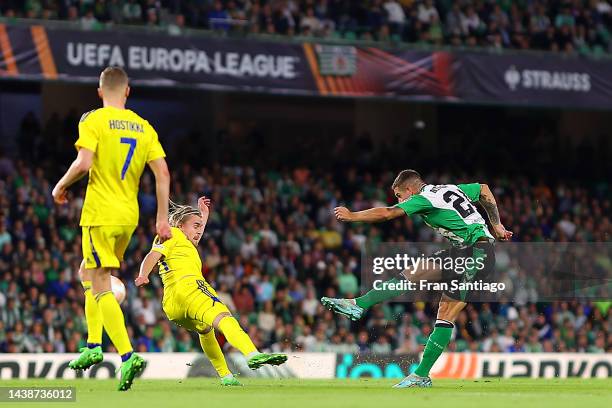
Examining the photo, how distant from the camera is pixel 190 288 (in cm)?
1184

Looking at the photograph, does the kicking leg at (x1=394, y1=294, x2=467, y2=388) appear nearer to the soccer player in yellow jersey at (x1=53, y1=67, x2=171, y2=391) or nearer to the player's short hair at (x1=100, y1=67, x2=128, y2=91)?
the soccer player in yellow jersey at (x1=53, y1=67, x2=171, y2=391)

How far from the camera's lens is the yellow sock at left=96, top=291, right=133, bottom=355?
9703mm

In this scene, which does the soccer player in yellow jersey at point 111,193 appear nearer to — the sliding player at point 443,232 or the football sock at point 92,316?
the football sock at point 92,316

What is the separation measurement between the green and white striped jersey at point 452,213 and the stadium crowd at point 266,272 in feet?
29.3

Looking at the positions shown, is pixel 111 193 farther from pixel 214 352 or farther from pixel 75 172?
pixel 214 352

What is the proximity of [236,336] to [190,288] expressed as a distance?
755 millimetres

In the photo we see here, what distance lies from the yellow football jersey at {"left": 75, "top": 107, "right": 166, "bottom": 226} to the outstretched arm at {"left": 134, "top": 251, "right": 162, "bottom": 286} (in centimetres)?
133

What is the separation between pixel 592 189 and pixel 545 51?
4631 mm

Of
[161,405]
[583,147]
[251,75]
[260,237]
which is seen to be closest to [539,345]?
[260,237]

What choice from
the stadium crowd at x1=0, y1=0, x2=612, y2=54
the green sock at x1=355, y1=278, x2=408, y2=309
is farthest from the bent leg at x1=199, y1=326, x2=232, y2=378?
the stadium crowd at x1=0, y1=0, x2=612, y2=54

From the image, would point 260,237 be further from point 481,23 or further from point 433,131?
point 433,131

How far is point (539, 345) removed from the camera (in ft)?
73.5

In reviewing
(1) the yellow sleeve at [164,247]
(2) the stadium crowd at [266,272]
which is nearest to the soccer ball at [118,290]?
(1) the yellow sleeve at [164,247]

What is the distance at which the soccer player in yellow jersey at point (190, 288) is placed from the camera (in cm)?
1169
